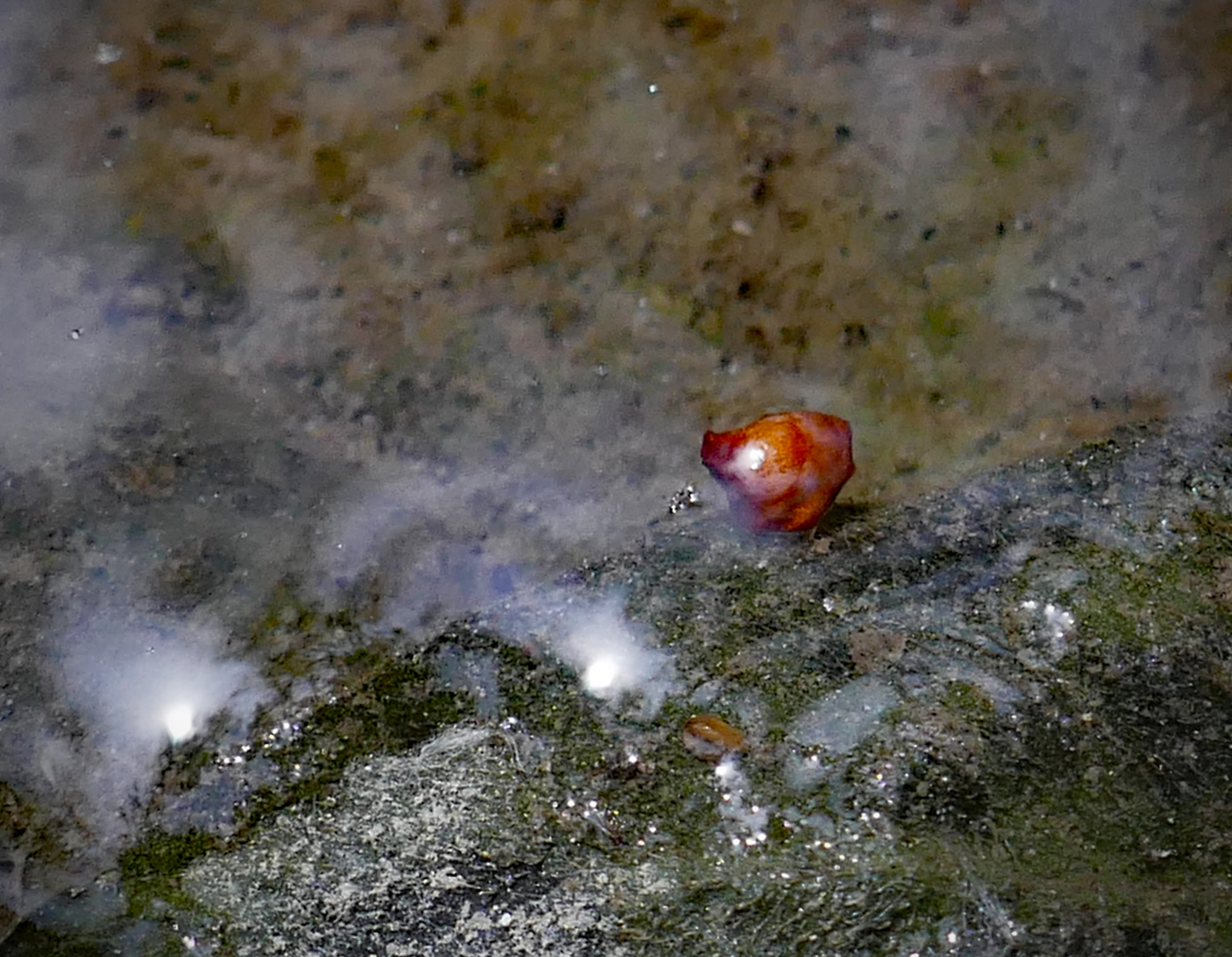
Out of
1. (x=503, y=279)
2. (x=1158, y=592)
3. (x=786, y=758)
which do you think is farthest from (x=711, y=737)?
(x=503, y=279)

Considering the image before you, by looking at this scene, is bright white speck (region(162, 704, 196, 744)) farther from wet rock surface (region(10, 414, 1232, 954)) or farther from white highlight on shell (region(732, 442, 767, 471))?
white highlight on shell (region(732, 442, 767, 471))

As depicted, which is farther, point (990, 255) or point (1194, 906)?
point (990, 255)

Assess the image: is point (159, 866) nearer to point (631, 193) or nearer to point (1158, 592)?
point (631, 193)

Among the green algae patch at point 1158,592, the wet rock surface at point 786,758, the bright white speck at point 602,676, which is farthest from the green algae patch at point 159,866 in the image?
the green algae patch at point 1158,592

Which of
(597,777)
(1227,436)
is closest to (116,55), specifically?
(597,777)

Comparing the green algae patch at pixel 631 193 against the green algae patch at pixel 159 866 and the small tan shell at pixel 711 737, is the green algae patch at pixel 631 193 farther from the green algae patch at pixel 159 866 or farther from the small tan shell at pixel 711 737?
the green algae patch at pixel 159 866

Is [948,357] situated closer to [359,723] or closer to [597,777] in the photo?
[597,777]

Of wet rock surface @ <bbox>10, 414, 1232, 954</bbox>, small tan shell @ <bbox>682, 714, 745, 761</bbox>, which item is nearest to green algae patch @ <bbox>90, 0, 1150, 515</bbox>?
wet rock surface @ <bbox>10, 414, 1232, 954</bbox>
